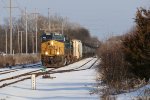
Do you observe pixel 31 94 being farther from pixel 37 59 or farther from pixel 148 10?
pixel 37 59

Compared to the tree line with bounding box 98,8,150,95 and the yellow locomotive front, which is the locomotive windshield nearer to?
the yellow locomotive front

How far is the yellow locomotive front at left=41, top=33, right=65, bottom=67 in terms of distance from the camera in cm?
5051

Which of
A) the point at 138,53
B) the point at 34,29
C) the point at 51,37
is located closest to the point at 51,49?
the point at 51,37

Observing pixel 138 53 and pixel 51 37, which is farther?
pixel 51 37

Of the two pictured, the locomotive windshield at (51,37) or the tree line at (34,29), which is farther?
the tree line at (34,29)

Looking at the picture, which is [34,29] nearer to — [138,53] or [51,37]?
[51,37]

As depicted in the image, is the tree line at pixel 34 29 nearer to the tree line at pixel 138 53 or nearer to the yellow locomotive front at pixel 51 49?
the yellow locomotive front at pixel 51 49

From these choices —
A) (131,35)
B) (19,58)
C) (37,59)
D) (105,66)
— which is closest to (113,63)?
(105,66)

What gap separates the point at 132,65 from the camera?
18.3 metres

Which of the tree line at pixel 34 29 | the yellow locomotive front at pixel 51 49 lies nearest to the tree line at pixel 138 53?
the yellow locomotive front at pixel 51 49

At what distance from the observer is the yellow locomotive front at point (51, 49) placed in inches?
1988

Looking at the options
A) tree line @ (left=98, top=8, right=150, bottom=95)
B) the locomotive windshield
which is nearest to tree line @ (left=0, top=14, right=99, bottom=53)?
the locomotive windshield

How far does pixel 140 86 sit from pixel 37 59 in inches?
2421

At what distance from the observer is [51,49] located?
2002 inches
